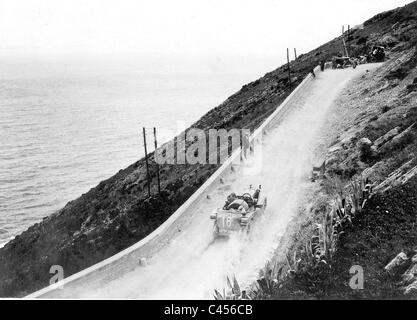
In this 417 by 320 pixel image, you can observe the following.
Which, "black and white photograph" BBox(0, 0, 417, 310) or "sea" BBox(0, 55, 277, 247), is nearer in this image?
"black and white photograph" BBox(0, 0, 417, 310)

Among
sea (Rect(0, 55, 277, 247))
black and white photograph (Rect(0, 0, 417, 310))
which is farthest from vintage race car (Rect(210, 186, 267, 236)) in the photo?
sea (Rect(0, 55, 277, 247))

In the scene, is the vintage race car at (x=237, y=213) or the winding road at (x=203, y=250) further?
the vintage race car at (x=237, y=213)

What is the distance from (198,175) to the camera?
2923 centimetres

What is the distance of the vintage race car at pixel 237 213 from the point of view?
1744 centimetres

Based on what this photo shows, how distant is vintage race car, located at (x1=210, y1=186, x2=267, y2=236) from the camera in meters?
17.4

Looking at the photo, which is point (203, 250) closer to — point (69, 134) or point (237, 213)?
point (237, 213)

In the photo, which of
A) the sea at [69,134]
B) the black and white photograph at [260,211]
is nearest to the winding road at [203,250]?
the black and white photograph at [260,211]

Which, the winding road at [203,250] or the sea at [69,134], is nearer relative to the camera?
the winding road at [203,250]

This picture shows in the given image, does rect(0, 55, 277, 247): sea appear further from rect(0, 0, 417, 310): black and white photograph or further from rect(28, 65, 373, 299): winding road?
rect(28, 65, 373, 299): winding road

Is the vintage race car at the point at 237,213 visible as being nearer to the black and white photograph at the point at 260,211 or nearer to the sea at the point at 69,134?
the black and white photograph at the point at 260,211

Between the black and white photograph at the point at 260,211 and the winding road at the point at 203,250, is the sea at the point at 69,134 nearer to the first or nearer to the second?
the black and white photograph at the point at 260,211
